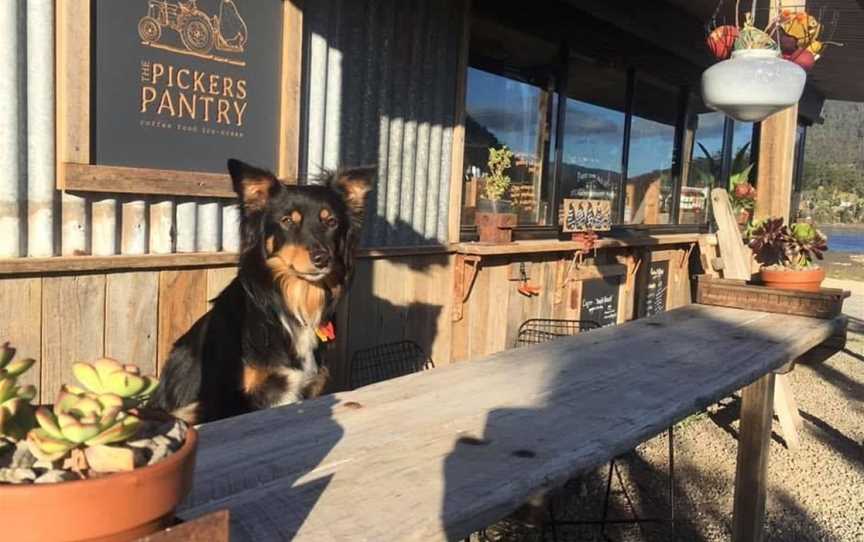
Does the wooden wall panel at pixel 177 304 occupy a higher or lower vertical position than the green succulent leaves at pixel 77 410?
lower

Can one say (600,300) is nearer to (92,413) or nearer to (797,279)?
(797,279)

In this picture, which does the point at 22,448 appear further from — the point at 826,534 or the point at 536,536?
the point at 826,534

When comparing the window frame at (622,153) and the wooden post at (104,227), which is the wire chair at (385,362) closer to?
the window frame at (622,153)

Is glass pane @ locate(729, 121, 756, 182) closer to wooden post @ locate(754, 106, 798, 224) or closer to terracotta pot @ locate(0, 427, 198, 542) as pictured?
wooden post @ locate(754, 106, 798, 224)

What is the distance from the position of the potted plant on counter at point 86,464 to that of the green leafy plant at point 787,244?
137 inches

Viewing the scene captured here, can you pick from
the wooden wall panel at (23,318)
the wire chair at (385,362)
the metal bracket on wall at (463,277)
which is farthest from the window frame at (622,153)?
the wooden wall panel at (23,318)

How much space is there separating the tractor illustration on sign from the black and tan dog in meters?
0.67

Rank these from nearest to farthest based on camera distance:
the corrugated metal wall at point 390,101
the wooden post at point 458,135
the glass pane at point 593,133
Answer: the corrugated metal wall at point 390,101
the wooden post at point 458,135
the glass pane at point 593,133

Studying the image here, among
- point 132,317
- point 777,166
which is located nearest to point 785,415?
point 777,166

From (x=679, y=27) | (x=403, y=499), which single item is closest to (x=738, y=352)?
(x=403, y=499)

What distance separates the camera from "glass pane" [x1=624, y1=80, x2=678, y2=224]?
6945mm

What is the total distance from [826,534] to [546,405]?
7.93 feet

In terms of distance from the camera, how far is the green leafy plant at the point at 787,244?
3.58 metres

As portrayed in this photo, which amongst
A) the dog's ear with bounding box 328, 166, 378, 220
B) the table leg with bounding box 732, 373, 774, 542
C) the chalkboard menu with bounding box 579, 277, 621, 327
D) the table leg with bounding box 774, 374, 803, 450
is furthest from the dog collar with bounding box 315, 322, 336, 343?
the chalkboard menu with bounding box 579, 277, 621, 327
